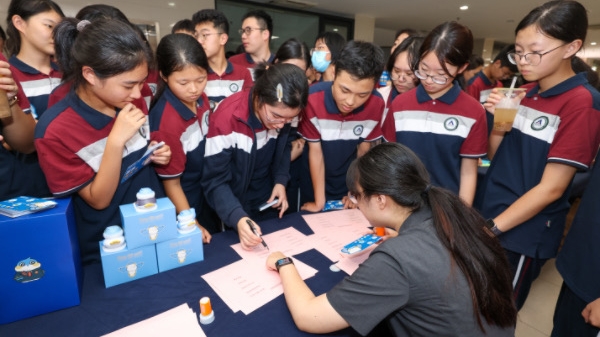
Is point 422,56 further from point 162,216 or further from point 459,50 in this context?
point 162,216

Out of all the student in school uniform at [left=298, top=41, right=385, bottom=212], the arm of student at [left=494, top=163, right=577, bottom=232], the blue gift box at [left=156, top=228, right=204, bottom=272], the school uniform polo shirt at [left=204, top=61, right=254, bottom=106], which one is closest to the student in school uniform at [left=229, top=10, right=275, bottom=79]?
the school uniform polo shirt at [left=204, top=61, right=254, bottom=106]

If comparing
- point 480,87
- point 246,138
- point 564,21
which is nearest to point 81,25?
point 246,138

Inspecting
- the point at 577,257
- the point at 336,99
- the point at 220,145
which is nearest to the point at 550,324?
the point at 577,257

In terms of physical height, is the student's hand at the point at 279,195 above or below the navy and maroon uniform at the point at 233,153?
below

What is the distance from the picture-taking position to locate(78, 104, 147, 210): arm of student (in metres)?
1.15

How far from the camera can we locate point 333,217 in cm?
165

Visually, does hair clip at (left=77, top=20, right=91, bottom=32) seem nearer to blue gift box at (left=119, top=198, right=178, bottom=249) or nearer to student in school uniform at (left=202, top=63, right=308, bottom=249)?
student in school uniform at (left=202, top=63, right=308, bottom=249)

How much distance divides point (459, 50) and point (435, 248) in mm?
1034

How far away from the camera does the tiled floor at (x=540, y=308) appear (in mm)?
2137

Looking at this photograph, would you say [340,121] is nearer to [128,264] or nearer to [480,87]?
[128,264]

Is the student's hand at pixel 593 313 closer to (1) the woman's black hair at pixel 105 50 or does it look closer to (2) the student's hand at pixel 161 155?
(2) the student's hand at pixel 161 155

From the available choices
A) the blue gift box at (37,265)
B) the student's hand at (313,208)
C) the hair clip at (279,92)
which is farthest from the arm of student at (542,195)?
the blue gift box at (37,265)

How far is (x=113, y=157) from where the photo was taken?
3.80 ft

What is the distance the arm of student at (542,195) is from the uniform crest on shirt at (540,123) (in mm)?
178
